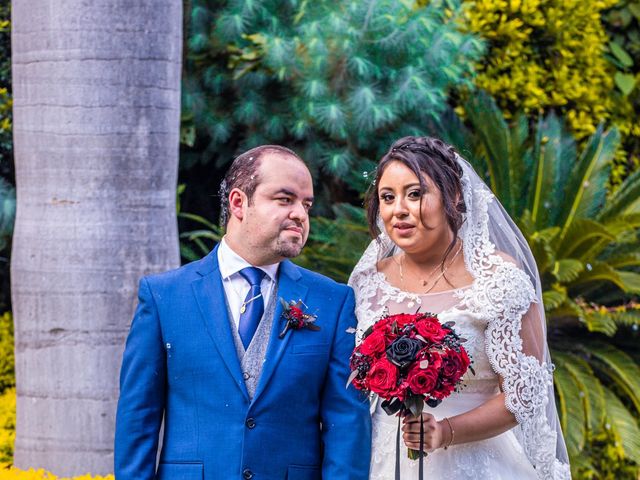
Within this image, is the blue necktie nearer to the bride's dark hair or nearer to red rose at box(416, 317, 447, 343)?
red rose at box(416, 317, 447, 343)

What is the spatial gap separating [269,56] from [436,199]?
385 centimetres

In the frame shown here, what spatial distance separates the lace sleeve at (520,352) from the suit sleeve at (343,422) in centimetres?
53

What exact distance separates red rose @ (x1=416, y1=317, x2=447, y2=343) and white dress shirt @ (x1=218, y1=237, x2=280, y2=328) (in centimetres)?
54

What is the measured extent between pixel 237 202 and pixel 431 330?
0.78m

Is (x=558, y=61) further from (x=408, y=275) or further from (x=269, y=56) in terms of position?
(x=408, y=275)

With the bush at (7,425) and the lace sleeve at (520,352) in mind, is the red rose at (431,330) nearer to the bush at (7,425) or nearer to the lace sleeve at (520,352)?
the lace sleeve at (520,352)

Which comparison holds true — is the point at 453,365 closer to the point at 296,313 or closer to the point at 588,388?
the point at 296,313

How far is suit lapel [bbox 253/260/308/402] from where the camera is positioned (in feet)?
11.6

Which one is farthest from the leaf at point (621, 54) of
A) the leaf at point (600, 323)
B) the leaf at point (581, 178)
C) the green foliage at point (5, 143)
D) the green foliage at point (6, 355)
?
the green foliage at point (6, 355)

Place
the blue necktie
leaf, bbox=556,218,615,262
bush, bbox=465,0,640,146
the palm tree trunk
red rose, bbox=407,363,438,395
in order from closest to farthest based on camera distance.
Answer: red rose, bbox=407,363,438,395, the blue necktie, the palm tree trunk, leaf, bbox=556,218,615,262, bush, bbox=465,0,640,146

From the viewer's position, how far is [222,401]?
11.6 feet

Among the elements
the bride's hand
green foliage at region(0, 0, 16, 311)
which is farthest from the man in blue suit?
green foliage at region(0, 0, 16, 311)

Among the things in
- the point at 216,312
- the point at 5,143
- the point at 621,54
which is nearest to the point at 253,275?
the point at 216,312

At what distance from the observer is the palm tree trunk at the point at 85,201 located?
5.11 metres
